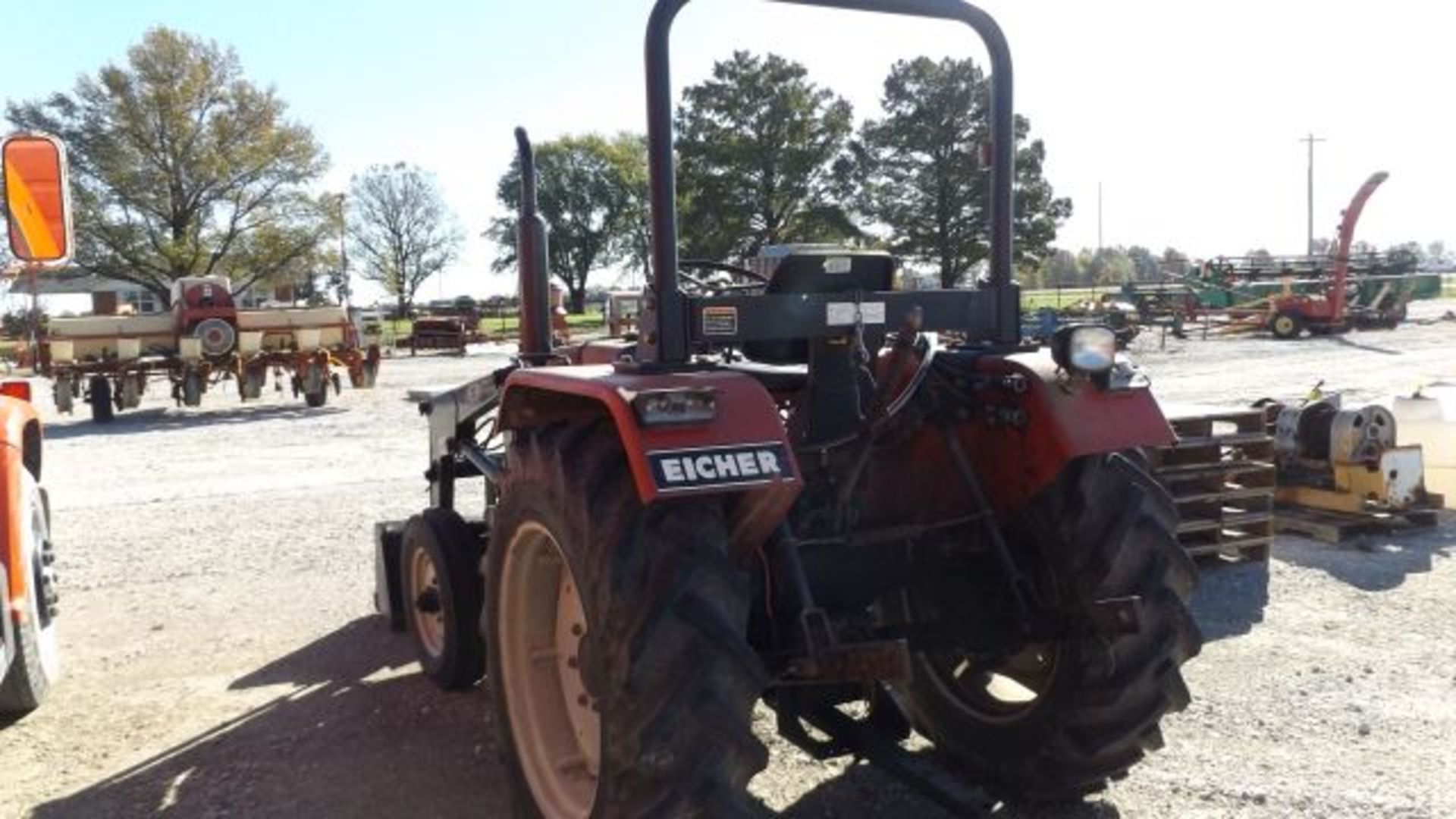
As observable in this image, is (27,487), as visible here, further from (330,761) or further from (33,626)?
(330,761)

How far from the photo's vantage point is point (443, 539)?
478 centimetres

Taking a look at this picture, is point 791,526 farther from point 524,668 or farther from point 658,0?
point 658,0

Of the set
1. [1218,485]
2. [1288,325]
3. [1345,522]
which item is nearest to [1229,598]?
[1218,485]

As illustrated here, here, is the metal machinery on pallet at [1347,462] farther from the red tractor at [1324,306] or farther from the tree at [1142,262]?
the tree at [1142,262]

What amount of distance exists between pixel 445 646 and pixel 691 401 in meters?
2.30

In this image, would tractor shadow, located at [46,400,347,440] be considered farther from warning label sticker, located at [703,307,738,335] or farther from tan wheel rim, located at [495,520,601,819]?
warning label sticker, located at [703,307,738,335]

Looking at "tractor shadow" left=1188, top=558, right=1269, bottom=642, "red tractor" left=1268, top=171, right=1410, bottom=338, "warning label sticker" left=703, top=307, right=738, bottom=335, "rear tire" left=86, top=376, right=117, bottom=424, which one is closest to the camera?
"warning label sticker" left=703, top=307, right=738, bottom=335

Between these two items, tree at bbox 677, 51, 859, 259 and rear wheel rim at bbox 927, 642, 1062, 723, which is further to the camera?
tree at bbox 677, 51, 859, 259

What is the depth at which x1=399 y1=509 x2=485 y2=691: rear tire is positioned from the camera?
462cm

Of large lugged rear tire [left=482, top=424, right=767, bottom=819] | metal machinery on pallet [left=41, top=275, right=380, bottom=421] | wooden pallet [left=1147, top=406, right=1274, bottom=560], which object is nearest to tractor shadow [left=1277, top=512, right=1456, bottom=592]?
wooden pallet [left=1147, top=406, right=1274, bottom=560]

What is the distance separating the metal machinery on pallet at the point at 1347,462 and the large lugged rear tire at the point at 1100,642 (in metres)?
4.67

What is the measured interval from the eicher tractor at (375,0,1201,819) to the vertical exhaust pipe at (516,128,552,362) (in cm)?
91

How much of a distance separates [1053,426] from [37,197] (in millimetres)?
3338

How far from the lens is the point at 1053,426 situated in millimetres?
3404
